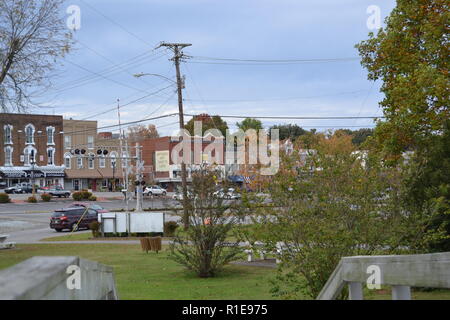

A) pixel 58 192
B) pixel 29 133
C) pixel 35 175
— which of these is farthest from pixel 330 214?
pixel 35 175

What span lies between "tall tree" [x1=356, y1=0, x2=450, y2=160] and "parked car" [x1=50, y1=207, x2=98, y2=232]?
26.1 m

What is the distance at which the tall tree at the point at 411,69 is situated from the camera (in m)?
15.8

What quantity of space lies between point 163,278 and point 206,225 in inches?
75.6

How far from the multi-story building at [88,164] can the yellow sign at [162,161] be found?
5818 mm

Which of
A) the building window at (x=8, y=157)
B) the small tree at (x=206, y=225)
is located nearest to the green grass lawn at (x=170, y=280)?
the small tree at (x=206, y=225)

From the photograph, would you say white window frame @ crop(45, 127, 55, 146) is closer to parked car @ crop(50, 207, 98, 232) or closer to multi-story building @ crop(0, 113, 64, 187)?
multi-story building @ crop(0, 113, 64, 187)

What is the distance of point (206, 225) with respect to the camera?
703 inches

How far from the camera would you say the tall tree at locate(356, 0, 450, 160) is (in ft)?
51.8

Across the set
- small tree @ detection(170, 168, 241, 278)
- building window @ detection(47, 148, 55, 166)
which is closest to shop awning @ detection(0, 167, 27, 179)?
building window @ detection(47, 148, 55, 166)

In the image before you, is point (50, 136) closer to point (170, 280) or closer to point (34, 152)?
point (34, 152)

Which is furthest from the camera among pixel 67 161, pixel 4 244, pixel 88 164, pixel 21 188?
pixel 88 164

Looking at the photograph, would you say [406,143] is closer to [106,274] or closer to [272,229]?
[272,229]
